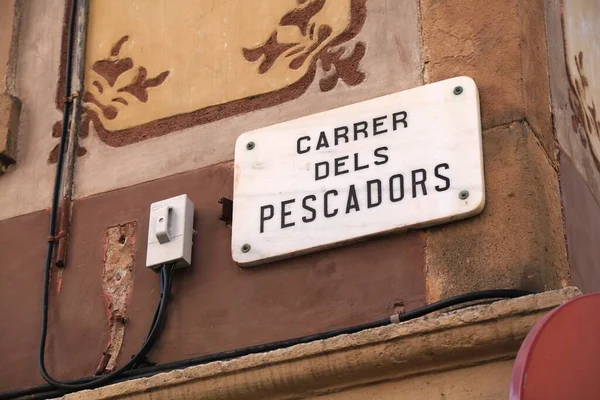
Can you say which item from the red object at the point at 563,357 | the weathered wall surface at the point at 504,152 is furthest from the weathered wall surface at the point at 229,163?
the red object at the point at 563,357

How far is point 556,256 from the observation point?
3.49 meters

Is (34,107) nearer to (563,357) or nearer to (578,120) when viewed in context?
(578,120)

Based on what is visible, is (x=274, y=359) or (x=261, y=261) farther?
(x=261, y=261)

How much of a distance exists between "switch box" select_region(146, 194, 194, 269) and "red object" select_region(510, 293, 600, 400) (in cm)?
127

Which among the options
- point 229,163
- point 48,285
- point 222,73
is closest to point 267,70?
point 222,73

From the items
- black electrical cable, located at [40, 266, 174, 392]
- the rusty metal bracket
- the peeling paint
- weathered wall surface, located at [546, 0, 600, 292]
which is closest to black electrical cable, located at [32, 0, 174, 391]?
black electrical cable, located at [40, 266, 174, 392]

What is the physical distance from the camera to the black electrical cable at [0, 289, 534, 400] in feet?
10.9

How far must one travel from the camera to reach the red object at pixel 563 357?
2809 millimetres

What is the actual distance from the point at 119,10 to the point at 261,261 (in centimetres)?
126

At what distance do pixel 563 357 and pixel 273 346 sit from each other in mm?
912

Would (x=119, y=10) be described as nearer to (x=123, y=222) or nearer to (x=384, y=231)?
(x=123, y=222)

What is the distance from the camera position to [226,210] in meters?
3.83

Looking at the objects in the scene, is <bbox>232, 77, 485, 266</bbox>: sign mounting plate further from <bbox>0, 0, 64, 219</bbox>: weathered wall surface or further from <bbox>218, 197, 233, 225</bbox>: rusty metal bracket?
<bbox>0, 0, 64, 219</bbox>: weathered wall surface

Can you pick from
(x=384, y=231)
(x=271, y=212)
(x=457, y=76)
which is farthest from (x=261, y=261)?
(x=457, y=76)
